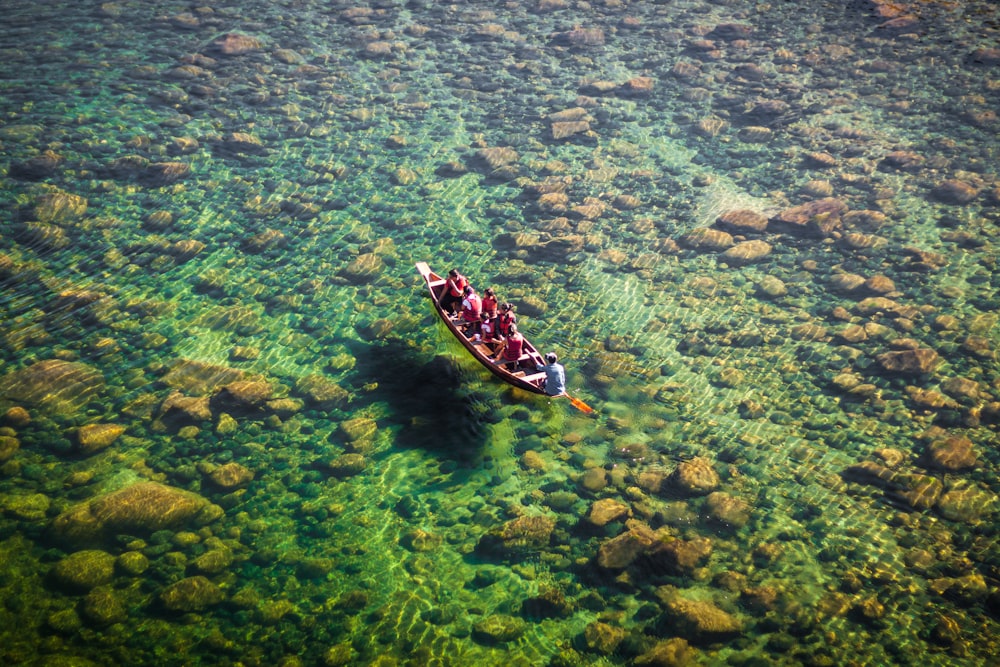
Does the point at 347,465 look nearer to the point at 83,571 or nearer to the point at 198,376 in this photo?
the point at 198,376

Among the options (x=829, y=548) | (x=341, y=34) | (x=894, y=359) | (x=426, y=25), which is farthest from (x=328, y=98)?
(x=829, y=548)

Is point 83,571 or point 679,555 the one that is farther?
point 679,555

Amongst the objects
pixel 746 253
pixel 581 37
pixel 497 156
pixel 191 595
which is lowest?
pixel 191 595

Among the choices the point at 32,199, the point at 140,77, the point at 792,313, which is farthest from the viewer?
the point at 140,77

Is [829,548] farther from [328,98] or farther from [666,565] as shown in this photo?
[328,98]

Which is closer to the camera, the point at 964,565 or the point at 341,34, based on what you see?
the point at 964,565

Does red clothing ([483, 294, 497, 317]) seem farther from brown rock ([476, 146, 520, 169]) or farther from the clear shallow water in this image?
brown rock ([476, 146, 520, 169])

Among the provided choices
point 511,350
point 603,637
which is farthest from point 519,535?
point 511,350
